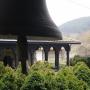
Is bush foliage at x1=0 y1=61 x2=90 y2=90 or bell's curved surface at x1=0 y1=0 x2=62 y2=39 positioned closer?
bell's curved surface at x1=0 y1=0 x2=62 y2=39

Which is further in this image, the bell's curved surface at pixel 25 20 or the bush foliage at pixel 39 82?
the bush foliage at pixel 39 82

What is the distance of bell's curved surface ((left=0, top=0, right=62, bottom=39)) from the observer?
3.14m

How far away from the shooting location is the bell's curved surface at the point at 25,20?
3.14 meters

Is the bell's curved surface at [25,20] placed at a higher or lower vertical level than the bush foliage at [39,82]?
higher

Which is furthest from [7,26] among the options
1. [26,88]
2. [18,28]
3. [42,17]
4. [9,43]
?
[9,43]

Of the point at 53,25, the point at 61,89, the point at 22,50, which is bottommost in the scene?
the point at 61,89

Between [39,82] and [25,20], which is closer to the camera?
[25,20]

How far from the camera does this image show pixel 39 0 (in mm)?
3338

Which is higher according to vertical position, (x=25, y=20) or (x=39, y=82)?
(x=25, y=20)

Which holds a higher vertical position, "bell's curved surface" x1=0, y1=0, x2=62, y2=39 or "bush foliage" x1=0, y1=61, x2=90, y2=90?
"bell's curved surface" x1=0, y1=0, x2=62, y2=39

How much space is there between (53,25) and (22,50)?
0.38 metres

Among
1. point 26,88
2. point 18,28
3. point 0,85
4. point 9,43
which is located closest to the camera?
point 18,28

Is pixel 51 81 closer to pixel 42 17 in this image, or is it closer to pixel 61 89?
pixel 61 89

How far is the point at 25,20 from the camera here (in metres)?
3.22
